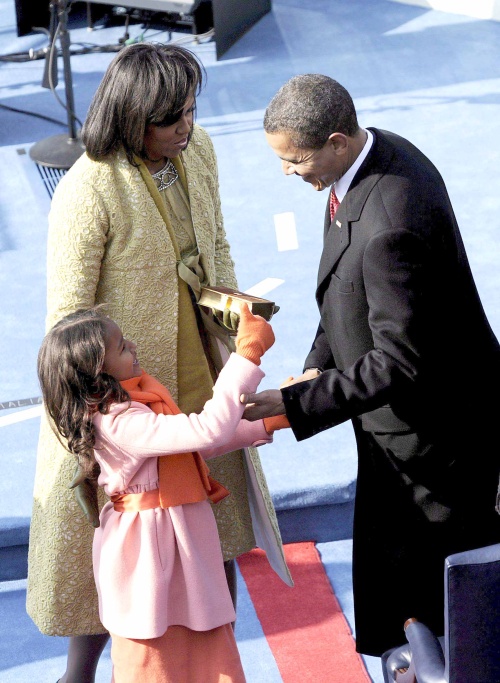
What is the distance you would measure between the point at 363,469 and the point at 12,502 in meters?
1.28

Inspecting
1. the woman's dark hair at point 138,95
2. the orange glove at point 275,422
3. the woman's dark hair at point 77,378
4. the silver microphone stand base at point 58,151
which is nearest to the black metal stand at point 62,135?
the silver microphone stand base at point 58,151

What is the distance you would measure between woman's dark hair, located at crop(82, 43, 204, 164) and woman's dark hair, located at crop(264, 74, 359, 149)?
0.23 m

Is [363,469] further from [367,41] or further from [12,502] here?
[367,41]

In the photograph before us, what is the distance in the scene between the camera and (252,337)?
80.4 inches

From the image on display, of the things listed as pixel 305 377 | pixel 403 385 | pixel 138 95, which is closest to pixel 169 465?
pixel 305 377

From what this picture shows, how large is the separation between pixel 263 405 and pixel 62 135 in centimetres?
388

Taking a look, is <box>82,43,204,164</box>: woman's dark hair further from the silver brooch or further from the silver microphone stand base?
the silver microphone stand base

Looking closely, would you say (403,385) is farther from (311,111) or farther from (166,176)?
(166,176)

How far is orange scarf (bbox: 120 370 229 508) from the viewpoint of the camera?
209 cm

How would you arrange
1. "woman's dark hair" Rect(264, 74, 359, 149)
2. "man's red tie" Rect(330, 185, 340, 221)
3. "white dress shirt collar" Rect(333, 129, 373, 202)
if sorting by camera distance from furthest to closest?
"man's red tie" Rect(330, 185, 340, 221) < "white dress shirt collar" Rect(333, 129, 373, 202) < "woman's dark hair" Rect(264, 74, 359, 149)

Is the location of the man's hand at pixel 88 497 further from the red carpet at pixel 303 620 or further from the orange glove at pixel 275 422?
the red carpet at pixel 303 620

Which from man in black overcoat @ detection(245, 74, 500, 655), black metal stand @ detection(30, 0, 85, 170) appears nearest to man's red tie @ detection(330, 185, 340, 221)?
man in black overcoat @ detection(245, 74, 500, 655)

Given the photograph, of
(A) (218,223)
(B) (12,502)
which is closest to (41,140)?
(B) (12,502)

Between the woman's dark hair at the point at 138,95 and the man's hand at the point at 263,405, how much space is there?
1.93 feet
